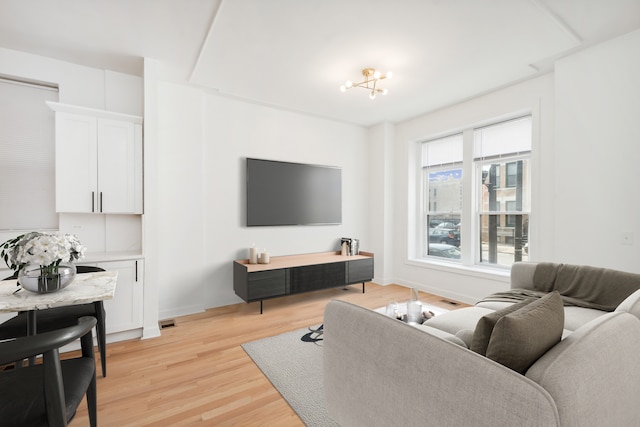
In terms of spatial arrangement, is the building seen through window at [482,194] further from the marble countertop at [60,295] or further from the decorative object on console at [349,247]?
the marble countertop at [60,295]

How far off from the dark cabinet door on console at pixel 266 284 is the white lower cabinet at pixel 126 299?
109 cm

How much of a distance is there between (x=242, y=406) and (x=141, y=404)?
0.65m

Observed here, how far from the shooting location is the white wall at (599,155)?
253 centimetres

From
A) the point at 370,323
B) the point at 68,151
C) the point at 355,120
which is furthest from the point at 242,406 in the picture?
the point at 355,120

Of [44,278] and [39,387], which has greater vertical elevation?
[44,278]

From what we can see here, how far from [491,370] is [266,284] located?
2953 mm

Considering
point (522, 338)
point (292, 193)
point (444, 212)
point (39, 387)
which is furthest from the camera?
point (444, 212)

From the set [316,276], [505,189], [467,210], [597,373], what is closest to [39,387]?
[597,373]

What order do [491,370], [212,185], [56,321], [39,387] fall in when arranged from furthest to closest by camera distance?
1. [212,185]
2. [56,321]
3. [39,387]
4. [491,370]

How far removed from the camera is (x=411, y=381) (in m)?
1.00

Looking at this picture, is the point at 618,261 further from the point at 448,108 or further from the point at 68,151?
the point at 68,151

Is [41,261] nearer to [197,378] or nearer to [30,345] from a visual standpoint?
[30,345]

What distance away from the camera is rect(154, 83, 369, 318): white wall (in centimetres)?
341

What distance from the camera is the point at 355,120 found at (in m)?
4.84
